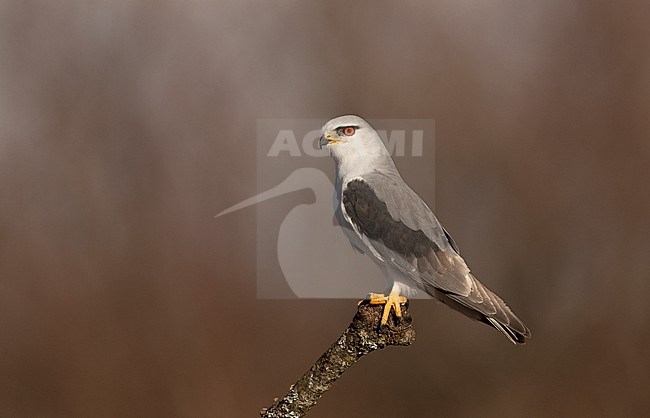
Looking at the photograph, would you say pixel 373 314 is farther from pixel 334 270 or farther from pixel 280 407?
pixel 334 270

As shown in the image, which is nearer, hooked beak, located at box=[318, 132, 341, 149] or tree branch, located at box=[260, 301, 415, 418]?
tree branch, located at box=[260, 301, 415, 418]

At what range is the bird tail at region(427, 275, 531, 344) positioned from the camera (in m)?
1.34

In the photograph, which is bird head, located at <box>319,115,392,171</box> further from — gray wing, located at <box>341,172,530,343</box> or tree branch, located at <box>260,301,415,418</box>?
tree branch, located at <box>260,301,415,418</box>

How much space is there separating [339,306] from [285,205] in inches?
17.7

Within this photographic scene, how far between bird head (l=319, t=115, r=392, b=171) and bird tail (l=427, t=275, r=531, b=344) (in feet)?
1.26

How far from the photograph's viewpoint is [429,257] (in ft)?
4.84

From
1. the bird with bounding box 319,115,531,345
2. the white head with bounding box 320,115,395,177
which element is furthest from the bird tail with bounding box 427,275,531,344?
the white head with bounding box 320,115,395,177

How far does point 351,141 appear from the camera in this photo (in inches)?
63.0

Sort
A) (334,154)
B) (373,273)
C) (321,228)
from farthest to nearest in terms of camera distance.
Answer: (321,228), (373,273), (334,154)

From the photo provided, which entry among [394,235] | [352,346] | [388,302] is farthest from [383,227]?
[352,346]

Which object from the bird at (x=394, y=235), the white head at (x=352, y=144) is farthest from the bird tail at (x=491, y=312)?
the white head at (x=352, y=144)

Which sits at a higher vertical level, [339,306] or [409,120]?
[409,120]

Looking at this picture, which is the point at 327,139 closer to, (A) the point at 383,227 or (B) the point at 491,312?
(A) the point at 383,227

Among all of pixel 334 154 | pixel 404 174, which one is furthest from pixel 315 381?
pixel 404 174
